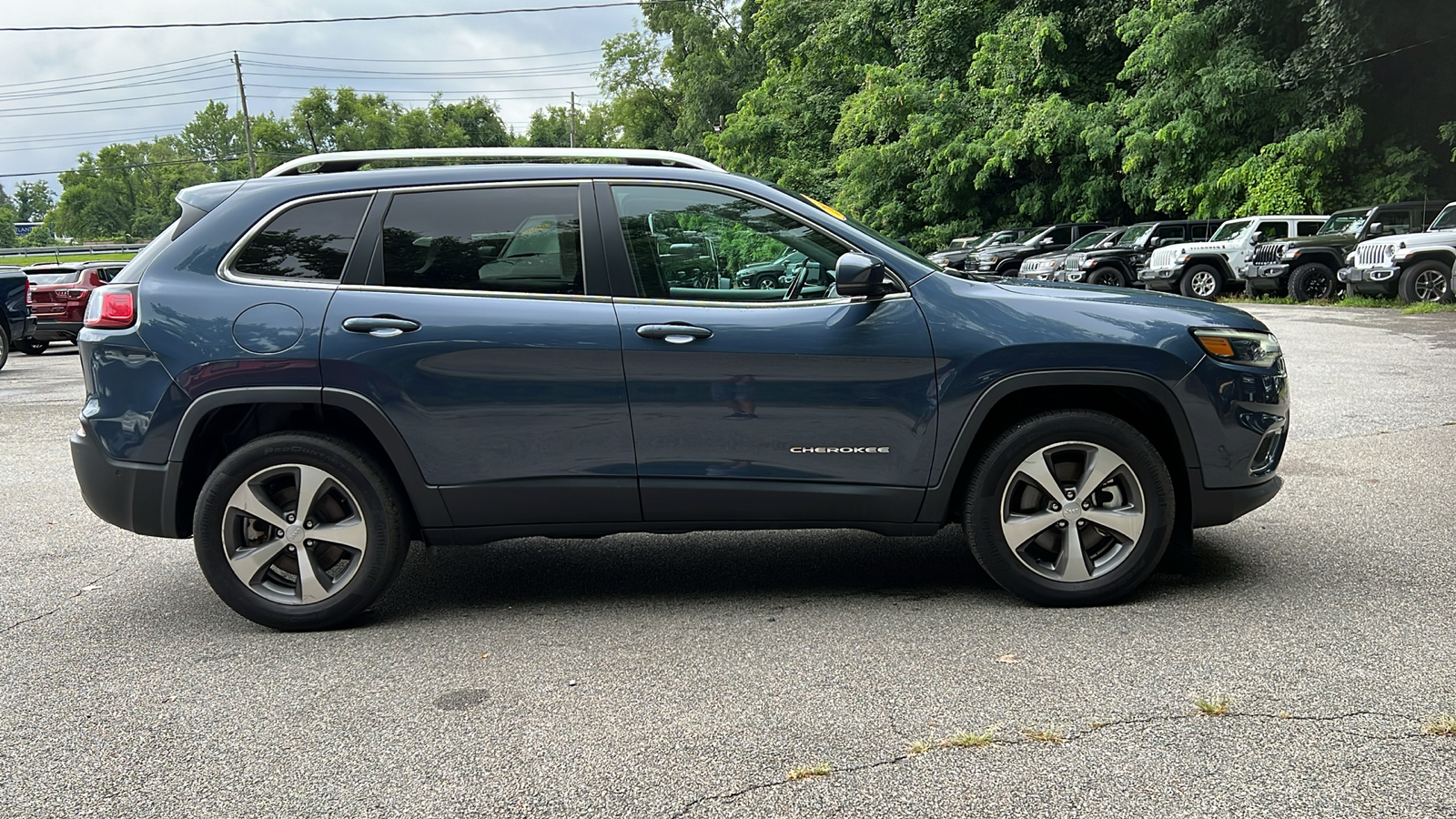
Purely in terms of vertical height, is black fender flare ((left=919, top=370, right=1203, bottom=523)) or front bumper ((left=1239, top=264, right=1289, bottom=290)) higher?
→ black fender flare ((left=919, top=370, right=1203, bottom=523))

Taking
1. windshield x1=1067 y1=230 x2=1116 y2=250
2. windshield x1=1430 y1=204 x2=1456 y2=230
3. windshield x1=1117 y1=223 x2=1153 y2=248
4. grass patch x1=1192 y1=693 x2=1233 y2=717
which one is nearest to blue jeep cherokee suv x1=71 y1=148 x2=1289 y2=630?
grass patch x1=1192 y1=693 x2=1233 y2=717

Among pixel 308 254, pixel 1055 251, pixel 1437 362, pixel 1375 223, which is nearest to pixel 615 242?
pixel 308 254

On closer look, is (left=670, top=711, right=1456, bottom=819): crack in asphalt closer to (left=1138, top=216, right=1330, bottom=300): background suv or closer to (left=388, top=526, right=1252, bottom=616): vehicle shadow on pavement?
(left=388, top=526, right=1252, bottom=616): vehicle shadow on pavement

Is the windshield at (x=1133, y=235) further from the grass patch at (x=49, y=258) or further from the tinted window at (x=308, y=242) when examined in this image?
the grass patch at (x=49, y=258)

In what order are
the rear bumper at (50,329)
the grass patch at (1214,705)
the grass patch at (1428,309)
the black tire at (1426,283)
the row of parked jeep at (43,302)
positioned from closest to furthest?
the grass patch at (1214,705) < the row of parked jeep at (43,302) < the grass patch at (1428,309) < the black tire at (1426,283) < the rear bumper at (50,329)

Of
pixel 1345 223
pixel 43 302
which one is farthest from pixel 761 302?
pixel 1345 223

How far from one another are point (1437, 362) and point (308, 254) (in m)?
11.1

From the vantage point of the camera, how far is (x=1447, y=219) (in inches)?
695

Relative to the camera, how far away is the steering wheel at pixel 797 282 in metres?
4.30

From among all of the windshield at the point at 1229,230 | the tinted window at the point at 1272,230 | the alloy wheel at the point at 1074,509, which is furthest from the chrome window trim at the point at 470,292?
the windshield at the point at 1229,230

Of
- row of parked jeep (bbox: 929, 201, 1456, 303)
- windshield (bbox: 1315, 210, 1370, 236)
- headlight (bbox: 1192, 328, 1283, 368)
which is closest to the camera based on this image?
headlight (bbox: 1192, 328, 1283, 368)

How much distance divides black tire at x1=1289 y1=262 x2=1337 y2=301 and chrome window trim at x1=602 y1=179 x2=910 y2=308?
19.3 meters

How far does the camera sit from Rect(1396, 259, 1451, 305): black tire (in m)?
17.5

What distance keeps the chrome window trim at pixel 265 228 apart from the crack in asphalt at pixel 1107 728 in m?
2.43
